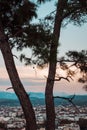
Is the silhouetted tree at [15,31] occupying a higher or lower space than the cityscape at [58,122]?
→ lower

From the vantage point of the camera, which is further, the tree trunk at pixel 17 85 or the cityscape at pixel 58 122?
the cityscape at pixel 58 122

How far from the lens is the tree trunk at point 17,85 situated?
10.0 metres

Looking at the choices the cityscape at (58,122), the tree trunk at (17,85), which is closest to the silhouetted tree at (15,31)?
the tree trunk at (17,85)

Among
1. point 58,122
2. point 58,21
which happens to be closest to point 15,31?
point 58,21

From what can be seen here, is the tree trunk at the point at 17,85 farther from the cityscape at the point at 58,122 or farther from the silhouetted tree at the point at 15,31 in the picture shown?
the cityscape at the point at 58,122

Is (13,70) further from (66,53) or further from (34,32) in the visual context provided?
(66,53)

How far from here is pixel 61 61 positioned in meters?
11.2

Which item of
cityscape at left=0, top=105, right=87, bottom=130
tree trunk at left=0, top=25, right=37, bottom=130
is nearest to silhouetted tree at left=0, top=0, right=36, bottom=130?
tree trunk at left=0, top=25, right=37, bottom=130

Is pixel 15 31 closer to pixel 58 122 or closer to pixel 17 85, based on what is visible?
pixel 17 85

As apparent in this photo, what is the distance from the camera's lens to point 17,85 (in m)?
10.0

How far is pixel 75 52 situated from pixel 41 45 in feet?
5.19

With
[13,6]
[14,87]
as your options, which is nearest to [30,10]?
[13,6]

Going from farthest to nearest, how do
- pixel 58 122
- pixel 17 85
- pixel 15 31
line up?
pixel 58 122 < pixel 15 31 < pixel 17 85

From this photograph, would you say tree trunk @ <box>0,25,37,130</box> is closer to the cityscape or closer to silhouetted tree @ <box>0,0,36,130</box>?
silhouetted tree @ <box>0,0,36,130</box>
